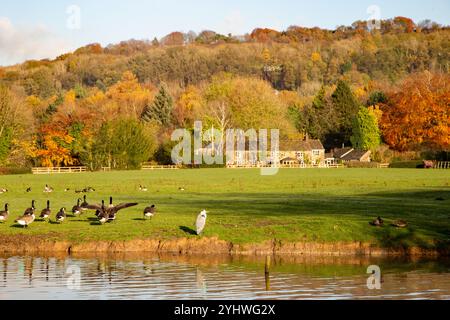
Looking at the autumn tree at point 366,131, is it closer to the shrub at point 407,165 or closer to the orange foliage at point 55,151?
the shrub at point 407,165

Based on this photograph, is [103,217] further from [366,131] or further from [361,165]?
[366,131]

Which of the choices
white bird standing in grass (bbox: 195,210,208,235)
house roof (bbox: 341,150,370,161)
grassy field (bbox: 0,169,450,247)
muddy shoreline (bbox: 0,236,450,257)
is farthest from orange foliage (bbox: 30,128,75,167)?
white bird standing in grass (bbox: 195,210,208,235)

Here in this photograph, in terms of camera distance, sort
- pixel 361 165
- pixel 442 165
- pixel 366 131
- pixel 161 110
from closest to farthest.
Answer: pixel 442 165
pixel 361 165
pixel 366 131
pixel 161 110

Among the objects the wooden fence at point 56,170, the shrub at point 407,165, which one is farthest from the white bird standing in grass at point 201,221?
the shrub at point 407,165

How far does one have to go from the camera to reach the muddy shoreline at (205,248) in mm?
37031

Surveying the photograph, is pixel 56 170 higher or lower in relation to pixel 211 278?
lower

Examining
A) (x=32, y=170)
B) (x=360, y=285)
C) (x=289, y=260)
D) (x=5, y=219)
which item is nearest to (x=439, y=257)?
(x=289, y=260)

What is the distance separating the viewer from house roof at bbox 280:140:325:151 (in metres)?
165

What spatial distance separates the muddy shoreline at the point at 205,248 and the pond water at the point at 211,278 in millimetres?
1436

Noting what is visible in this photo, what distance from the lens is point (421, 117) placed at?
155 metres

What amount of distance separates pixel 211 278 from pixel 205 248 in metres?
7.90

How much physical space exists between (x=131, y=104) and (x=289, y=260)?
162 metres

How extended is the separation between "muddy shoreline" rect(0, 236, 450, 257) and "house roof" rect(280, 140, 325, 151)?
413 feet

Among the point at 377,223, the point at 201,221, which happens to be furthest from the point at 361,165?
the point at 201,221
